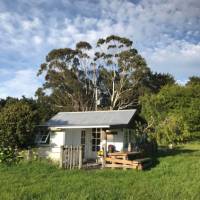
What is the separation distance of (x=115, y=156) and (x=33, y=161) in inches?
167

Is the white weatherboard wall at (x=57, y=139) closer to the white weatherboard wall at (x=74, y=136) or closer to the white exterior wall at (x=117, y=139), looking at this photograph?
the white weatherboard wall at (x=74, y=136)

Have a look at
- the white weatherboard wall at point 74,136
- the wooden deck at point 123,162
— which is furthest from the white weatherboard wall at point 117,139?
the wooden deck at point 123,162

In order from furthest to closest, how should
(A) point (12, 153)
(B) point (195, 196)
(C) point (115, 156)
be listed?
(A) point (12, 153), (C) point (115, 156), (B) point (195, 196)

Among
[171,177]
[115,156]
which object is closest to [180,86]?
[115,156]

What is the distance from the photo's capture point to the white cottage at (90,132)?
18422 mm

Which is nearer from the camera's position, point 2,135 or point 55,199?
point 55,199

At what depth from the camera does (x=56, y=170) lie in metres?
13.7

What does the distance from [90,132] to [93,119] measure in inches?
37.2

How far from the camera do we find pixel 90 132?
20.3 metres

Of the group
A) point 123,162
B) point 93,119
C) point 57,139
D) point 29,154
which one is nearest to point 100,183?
point 123,162

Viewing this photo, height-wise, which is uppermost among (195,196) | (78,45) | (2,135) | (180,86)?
(78,45)

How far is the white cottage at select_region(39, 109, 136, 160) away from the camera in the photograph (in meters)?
18.4

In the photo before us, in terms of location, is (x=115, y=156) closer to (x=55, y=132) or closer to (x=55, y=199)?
(x=55, y=132)

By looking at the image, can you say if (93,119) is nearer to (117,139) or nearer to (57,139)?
(117,139)
